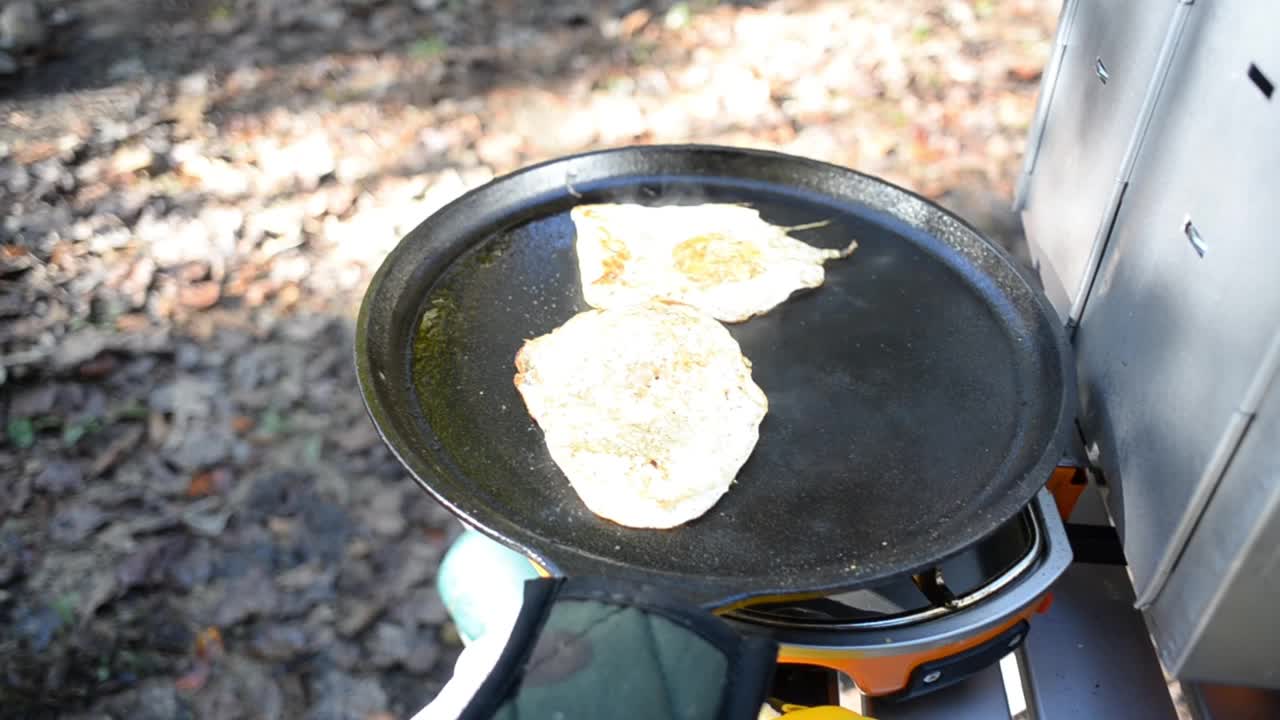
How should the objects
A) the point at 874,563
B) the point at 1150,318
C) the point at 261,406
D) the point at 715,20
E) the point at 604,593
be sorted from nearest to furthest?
the point at 604,593, the point at 874,563, the point at 1150,318, the point at 261,406, the point at 715,20

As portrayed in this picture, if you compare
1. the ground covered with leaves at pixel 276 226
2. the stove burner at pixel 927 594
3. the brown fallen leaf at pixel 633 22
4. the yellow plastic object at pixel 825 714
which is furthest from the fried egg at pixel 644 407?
the brown fallen leaf at pixel 633 22

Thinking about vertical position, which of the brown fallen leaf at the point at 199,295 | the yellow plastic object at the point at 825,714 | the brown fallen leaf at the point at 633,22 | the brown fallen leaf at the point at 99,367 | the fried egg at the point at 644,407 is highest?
the fried egg at the point at 644,407

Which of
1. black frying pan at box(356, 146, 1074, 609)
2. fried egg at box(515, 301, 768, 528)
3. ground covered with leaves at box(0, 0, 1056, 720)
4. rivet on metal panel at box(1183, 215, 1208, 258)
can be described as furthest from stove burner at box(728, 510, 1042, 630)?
ground covered with leaves at box(0, 0, 1056, 720)

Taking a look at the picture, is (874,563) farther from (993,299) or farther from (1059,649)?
(993,299)

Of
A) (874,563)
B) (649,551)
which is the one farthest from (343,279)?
(874,563)

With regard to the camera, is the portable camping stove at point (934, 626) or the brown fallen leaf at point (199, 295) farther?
the brown fallen leaf at point (199, 295)

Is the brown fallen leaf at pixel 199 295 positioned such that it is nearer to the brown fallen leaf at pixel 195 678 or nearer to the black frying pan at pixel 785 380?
the brown fallen leaf at pixel 195 678
